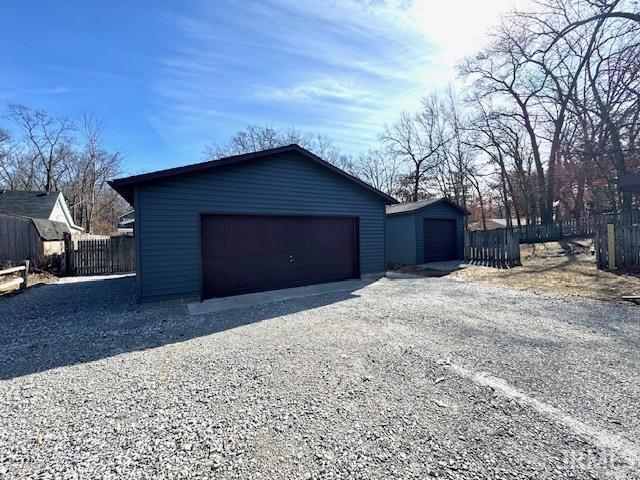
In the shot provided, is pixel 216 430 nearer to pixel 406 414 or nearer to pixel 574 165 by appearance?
pixel 406 414

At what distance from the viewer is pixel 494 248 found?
11875mm

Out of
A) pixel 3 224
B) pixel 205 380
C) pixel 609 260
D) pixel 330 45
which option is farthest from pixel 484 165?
pixel 3 224

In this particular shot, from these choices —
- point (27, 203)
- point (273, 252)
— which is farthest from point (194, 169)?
point (27, 203)

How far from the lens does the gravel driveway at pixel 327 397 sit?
6.34 ft

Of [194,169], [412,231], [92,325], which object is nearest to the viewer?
[92,325]

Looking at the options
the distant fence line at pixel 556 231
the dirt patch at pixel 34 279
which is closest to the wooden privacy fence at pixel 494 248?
the distant fence line at pixel 556 231

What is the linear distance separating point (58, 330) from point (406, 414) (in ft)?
18.9

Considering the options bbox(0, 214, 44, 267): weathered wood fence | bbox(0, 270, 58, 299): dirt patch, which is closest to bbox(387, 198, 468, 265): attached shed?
bbox(0, 270, 58, 299): dirt patch

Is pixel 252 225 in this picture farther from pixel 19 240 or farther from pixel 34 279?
pixel 19 240

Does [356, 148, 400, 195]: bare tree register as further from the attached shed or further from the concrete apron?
the concrete apron

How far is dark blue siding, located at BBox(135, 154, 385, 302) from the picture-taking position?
6.42 meters

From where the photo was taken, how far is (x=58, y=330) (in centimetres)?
496

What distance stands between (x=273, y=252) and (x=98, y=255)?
9636mm

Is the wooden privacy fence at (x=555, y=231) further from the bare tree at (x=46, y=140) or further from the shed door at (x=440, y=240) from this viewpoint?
the bare tree at (x=46, y=140)
